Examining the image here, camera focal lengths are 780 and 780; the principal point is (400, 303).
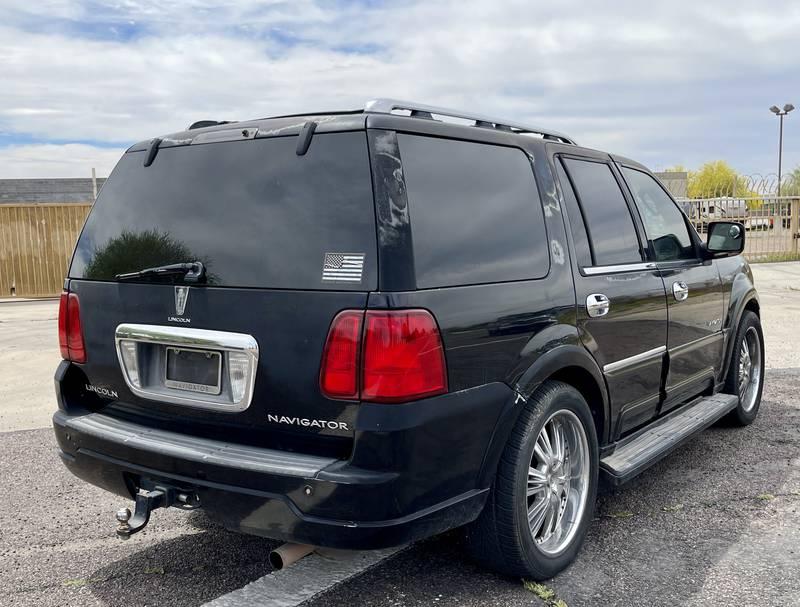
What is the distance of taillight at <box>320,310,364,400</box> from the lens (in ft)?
8.75

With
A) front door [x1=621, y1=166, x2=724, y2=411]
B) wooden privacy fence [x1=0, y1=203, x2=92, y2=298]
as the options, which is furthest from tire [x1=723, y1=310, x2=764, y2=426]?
wooden privacy fence [x1=0, y1=203, x2=92, y2=298]

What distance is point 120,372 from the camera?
10.7 ft

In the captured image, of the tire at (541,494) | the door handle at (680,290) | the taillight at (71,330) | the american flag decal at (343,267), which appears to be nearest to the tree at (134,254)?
the taillight at (71,330)

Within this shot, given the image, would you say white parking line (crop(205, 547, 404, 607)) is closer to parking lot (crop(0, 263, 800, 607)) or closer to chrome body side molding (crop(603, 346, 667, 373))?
parking lot (crop(0, 263, 800, 607))

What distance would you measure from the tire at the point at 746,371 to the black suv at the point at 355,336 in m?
1.91

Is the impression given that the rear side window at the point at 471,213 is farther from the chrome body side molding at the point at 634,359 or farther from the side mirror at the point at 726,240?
the side mirror at the point at 726,240

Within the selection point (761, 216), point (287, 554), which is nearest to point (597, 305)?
point (287, 554)

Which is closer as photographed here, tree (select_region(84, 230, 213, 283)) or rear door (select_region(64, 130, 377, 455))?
rear door (select_region(64, 130, 377, 455))

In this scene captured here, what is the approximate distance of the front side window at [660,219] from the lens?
4551mm

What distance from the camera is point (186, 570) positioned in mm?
3508

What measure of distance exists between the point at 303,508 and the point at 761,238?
22.6 m

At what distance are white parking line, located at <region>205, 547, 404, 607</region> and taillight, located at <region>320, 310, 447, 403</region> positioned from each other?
2.26 feet

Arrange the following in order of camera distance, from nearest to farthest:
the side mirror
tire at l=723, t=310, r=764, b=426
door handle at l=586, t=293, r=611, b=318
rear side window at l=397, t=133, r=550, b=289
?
rear side window at l=397, t=133, r=550, b=289, door handle at l=586, t=293, r=611, b=318, the side mirror, tire at l=723, t=310, r=764, b=426

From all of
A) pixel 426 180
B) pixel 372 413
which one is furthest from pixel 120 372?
pixel 426 180
